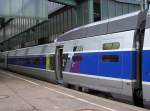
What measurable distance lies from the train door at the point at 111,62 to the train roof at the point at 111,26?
0.49 m

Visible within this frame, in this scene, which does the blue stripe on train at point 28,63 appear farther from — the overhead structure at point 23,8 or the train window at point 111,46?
the train window at point 111,46

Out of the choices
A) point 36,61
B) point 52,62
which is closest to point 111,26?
point 52,62

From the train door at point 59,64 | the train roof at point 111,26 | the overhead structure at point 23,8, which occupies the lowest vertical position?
the train door at point 59,64

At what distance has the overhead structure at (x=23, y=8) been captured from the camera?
32.3 m

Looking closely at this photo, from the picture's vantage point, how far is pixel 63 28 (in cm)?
4122

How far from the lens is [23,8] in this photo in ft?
107

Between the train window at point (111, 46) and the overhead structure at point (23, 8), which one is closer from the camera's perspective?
the train window at point (111, 46)

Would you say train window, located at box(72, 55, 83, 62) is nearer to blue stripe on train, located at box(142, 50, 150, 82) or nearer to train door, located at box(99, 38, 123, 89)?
train door, located at box(99, 38, 123, 89)

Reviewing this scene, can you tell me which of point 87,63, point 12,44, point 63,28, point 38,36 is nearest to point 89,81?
point 87,63

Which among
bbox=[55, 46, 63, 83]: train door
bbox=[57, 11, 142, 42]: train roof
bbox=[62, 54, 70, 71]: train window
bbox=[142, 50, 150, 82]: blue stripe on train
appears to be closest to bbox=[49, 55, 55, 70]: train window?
bbox=[55, 46, 63, 83]: train door

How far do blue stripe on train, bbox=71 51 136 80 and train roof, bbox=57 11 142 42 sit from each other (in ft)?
3.14

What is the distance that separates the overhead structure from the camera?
32312 mm

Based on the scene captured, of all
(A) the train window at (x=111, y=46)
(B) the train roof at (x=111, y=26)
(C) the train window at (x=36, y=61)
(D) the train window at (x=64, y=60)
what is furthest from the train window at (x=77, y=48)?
(C) the train window at (x=36, y=61)

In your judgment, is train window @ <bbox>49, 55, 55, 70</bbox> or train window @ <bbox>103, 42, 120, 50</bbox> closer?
train window @ <bbox>103, 42, 120, 50</bbox>
